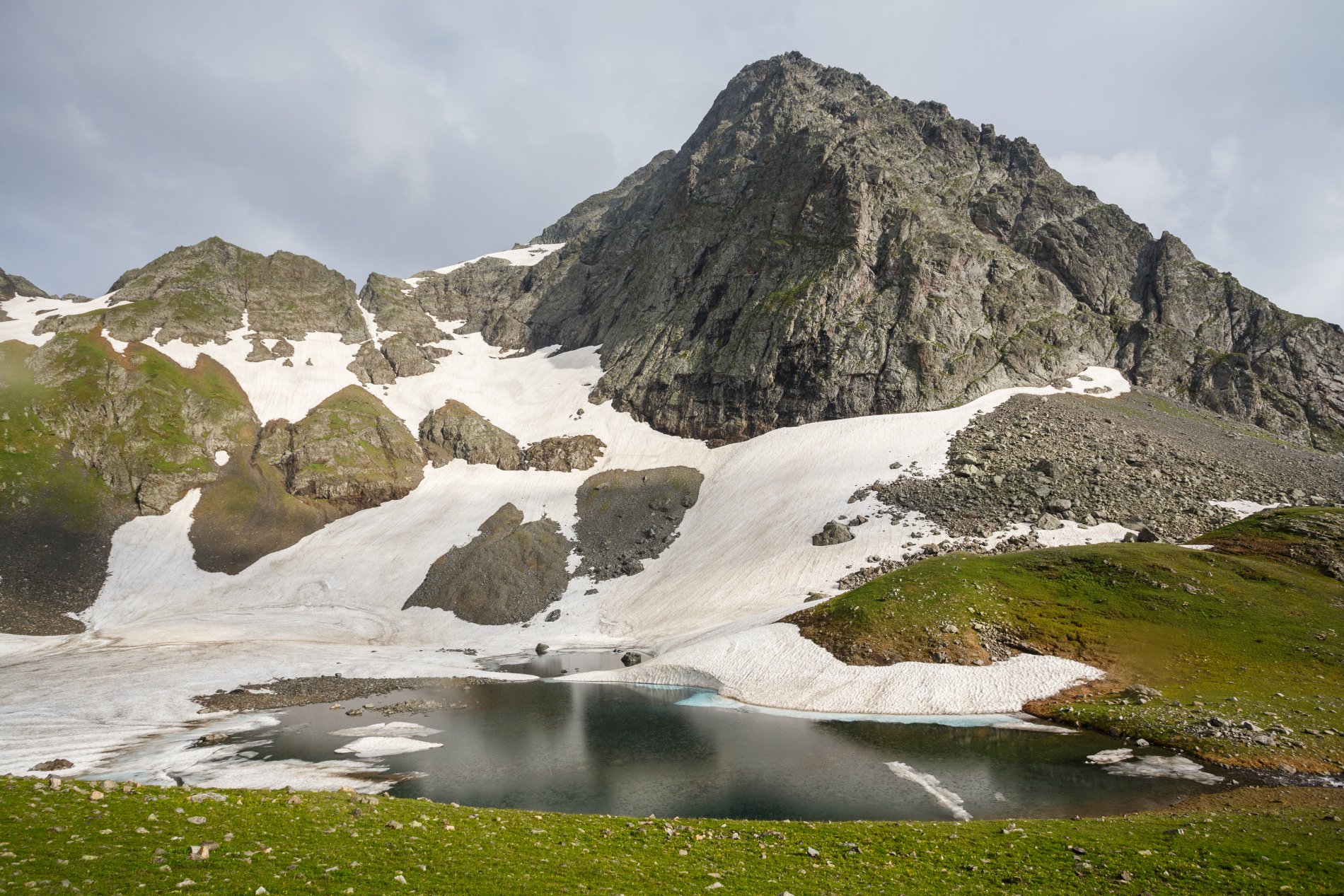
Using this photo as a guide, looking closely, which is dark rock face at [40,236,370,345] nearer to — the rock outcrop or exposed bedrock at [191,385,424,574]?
the rock outcrop

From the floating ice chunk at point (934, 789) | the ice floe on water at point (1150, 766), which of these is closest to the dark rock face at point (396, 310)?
the floating ice chunk at point (934, 789)

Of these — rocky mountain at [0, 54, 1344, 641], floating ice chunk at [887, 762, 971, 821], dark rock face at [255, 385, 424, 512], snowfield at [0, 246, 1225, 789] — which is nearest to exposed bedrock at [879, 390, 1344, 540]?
rocky mountain at [0, 54, 1344, 641]

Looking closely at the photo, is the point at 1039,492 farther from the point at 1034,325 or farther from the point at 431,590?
the point at 431,590

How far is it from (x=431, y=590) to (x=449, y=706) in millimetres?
46520

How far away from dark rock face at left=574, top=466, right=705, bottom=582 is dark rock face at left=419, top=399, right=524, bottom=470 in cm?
2197

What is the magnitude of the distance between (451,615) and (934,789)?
73.5 metres

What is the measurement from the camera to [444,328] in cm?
19038

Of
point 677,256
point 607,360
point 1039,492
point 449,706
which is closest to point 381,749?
point 449,706

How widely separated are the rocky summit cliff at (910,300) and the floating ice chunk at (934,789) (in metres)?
86.3

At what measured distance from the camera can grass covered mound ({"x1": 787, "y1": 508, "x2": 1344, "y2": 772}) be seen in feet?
106

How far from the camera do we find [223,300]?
151m

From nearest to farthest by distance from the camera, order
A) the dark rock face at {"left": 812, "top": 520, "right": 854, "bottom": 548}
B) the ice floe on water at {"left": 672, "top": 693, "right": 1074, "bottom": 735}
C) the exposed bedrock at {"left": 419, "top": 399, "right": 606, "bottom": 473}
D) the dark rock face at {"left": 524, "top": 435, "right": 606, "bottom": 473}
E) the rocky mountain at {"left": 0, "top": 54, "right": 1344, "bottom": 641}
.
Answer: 1. the ice floe on water at {"left": 672, "top": 693, "right": 1074, "bottom": 735}
2. the dark rock face at {"left": 812, "top": 520, "right": 854, "bottom": 548}
3. the rocky mountain at {"left": 0, "top": 54, "right": 1344, "bottom": 641}
4. the dark rock face at {"left": 524, "top": 435, "right": 606, "bottom": 473}
5. the exposed bedrock at {"left": 419, "top": 399, "right": 606, "bottom": 473}

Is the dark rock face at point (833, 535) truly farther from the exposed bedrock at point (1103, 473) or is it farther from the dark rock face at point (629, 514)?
the dark rock face at point (629, 514)

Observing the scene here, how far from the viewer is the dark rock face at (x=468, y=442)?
12744 centimetres
